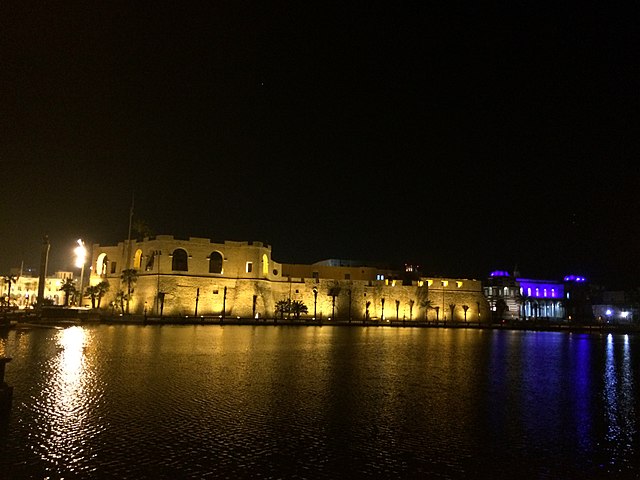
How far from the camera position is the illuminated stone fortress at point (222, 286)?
52250 mm

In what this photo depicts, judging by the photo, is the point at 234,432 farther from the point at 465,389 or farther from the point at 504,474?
the point at 465,389

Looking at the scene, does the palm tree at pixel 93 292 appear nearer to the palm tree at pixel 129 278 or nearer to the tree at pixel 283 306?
the palm tree at pixel 129 278

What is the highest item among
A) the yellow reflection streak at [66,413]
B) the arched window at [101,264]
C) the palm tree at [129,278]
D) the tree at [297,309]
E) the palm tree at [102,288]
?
the arched window at [101,264]

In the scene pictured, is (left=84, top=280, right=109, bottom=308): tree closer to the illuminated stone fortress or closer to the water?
the illuminated stone fortress

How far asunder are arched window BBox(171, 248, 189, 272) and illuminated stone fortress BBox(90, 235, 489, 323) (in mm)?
103

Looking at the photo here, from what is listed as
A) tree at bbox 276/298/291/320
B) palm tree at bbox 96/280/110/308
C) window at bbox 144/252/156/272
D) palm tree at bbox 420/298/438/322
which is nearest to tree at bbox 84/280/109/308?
palm tree at bbox 96/280/110/308

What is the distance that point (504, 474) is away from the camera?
265 inches

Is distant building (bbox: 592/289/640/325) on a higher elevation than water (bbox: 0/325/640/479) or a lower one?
higher

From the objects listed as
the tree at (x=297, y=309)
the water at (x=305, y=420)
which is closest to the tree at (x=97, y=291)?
the tree at (x=297, y=309)

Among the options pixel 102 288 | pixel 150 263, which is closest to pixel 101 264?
pixel 102 288

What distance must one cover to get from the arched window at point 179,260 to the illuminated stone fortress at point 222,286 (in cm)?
10

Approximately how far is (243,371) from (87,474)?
8861mm

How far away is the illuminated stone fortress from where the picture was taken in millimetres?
52250

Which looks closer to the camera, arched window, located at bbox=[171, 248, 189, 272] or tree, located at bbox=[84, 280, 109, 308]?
arched window, located at bbox=[171, 248, 189, 272]
